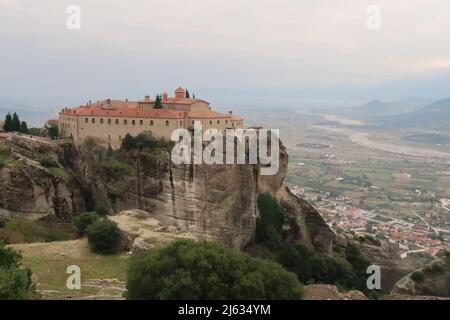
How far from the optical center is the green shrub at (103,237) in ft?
79.0

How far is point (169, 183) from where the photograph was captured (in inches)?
1565

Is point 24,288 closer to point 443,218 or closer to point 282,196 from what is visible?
point 282,196

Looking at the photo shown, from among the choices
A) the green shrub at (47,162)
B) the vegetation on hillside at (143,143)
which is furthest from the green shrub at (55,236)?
the vegetation on hillside at (143,143)

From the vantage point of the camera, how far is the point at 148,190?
40.4 m

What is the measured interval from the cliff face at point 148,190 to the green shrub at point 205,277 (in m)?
20.6

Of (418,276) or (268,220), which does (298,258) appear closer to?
(268,220)

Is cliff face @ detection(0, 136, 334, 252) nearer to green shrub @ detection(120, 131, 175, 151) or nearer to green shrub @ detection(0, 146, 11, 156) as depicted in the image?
green shrub @ detection(0, 146, 11, 156)

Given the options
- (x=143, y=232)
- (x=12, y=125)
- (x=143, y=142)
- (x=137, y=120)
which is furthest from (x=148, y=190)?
(x=12, y=125)

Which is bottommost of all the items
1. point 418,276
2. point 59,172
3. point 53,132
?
point 418,276

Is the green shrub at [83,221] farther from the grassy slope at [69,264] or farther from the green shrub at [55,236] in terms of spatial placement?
the green shrub at [55,236]

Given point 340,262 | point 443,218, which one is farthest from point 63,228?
point 443,218

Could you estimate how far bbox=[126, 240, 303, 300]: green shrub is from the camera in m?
14.3

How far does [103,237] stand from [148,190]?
53.6 feet
